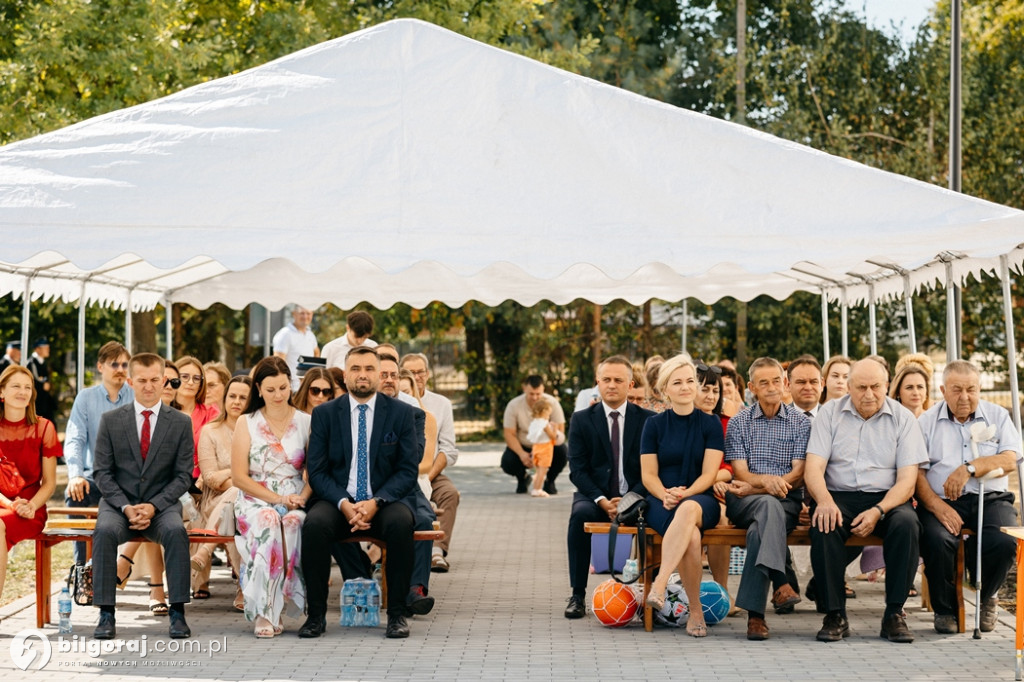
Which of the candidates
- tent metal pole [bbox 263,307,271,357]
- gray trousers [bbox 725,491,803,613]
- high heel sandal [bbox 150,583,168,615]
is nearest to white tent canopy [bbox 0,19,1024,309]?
gray trousers [bbox 725,491,803,613]

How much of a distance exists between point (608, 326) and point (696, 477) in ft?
58.5

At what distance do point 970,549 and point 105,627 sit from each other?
5227 millimetres

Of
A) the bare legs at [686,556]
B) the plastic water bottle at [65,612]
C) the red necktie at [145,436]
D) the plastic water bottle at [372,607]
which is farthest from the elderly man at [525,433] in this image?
the plastic water bottle at [65,612]

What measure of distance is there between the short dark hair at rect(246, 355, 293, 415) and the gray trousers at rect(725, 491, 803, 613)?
9.82 ft

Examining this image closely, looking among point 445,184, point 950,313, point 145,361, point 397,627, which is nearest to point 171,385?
point 145,361

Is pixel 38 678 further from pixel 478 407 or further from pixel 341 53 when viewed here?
pixel 478 407

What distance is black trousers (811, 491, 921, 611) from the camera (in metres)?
7.82

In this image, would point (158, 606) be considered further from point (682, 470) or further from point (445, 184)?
point (682, 470)

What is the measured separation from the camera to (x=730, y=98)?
24.6m

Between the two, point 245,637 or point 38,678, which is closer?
point 38,678

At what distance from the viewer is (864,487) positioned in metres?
8.12

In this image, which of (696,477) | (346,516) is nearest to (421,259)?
(346,516)

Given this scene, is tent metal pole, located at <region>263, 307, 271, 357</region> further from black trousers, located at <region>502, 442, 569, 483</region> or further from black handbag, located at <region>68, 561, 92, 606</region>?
black handbag, located at <region>68, 561, 92, 606</region>

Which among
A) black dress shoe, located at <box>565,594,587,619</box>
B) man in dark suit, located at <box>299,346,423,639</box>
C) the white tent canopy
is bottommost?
black dress shoe, located at <box>565,594,587,619</box>
